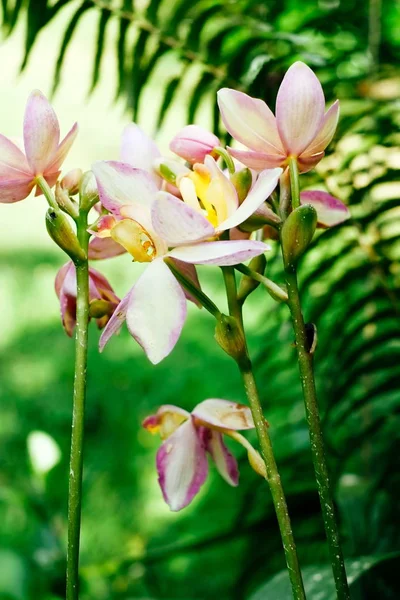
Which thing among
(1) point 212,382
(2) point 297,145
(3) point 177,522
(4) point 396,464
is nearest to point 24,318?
(1) point 212,382

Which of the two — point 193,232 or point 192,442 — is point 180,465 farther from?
point 193,232

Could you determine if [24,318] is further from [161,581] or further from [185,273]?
[185,273]

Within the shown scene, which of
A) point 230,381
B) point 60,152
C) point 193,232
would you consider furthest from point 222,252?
point 230,381

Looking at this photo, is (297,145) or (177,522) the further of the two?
(177,522)

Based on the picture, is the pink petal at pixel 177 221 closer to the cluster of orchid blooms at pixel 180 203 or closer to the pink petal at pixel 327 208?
the cluster of orchid blooms at pixel 180 203

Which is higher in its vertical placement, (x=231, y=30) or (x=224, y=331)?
(x=231, y=30)

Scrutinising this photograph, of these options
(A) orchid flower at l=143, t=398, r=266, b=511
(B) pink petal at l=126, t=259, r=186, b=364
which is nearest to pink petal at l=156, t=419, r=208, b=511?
(A) orchid flower at l=143, t=398, r=266, b=511

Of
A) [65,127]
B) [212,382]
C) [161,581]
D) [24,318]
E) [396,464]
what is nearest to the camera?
[396,464]
